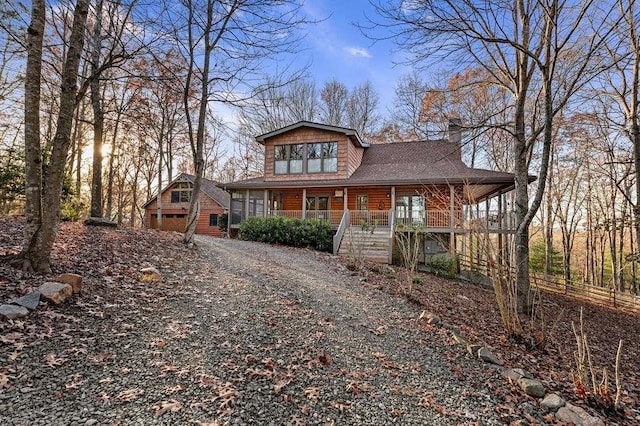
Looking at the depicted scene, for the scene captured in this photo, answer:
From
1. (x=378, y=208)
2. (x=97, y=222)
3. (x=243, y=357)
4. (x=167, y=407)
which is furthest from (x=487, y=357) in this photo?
(x=378, y=208)

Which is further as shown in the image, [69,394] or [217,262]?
[217,262]

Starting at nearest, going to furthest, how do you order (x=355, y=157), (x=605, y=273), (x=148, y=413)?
(x=148, y=413)
(x=355, y=157)
(x=605, y=273)

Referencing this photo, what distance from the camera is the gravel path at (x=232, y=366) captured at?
2.55m

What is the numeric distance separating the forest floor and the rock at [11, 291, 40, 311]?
0.43 feet

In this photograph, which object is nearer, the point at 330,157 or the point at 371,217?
the point at 371,217

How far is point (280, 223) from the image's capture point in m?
13.3

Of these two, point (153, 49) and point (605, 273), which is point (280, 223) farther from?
point (605, 273)

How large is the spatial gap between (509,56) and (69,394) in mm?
9875

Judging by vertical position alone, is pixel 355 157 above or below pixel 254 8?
below

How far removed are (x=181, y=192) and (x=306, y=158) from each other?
10.7 metres

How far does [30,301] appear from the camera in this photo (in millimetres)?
3605

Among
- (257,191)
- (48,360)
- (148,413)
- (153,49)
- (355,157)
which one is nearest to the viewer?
(148,413)

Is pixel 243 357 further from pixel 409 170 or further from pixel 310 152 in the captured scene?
pixel 310 152

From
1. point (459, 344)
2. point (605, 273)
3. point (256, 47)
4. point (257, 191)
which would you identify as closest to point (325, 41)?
point (256, 47)
